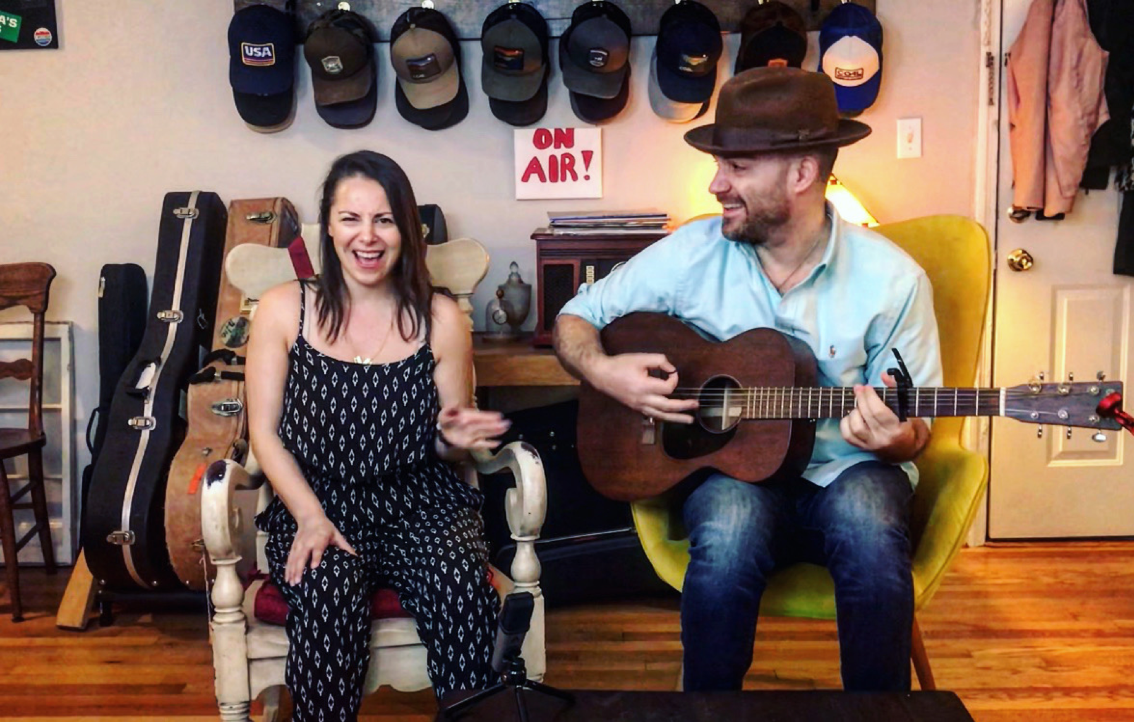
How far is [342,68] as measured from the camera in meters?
2.80

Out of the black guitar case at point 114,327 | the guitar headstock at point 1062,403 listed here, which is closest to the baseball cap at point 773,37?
the guitar headstock at point 1062,403

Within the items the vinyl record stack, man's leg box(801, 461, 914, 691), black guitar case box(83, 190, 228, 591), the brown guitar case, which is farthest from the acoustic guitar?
black guitar case box(83, 190, 228, 591)

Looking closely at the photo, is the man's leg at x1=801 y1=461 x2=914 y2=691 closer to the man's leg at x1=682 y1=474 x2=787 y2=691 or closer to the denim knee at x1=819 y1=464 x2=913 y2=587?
the denim knee at x1=819 y1=464 x2=913 y2=587

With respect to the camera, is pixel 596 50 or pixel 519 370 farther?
pixel 596 50

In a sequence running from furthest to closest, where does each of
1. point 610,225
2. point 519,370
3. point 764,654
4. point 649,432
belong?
point 610,225, point 519,370, point 764,654, point 649,432

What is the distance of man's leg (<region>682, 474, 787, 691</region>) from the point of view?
1.62 m

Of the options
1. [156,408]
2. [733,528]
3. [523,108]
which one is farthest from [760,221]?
[156,408]

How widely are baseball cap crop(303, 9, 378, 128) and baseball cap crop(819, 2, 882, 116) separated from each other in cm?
124

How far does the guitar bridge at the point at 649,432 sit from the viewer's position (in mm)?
1843

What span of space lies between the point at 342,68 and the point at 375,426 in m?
1.32

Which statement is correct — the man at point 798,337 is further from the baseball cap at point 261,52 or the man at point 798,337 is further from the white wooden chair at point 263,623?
the baseball cap at point 261,52

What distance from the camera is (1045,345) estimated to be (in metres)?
3.03

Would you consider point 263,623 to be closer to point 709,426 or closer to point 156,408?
point 709,426

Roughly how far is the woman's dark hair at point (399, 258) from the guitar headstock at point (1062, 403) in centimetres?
101
